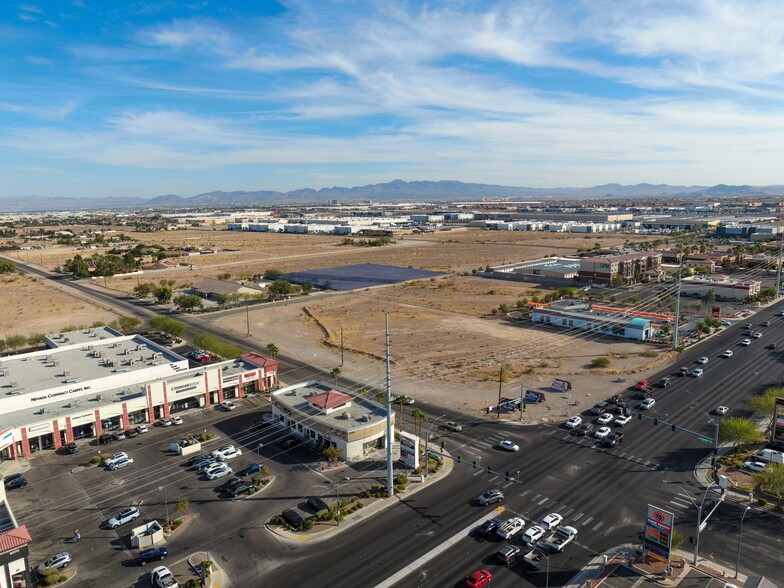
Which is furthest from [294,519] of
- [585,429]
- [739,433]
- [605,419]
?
[739,433]

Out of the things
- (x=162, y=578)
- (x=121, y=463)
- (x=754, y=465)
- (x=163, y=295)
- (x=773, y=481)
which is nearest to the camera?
(x=162, y=578)

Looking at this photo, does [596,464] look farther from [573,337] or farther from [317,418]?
[573,337]

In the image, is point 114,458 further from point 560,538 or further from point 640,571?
point 640,571

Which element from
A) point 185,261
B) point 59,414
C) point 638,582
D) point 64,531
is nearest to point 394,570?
point 638,582

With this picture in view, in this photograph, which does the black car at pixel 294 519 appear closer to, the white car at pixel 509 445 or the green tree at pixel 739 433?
the white car at pixel 509 445

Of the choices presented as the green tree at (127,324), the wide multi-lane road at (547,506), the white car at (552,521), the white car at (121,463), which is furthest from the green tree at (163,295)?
the white car at (552,521)

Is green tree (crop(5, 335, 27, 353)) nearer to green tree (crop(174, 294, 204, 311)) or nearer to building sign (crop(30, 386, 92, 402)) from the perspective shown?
green tree (crop(174, 294, 204, 311))
